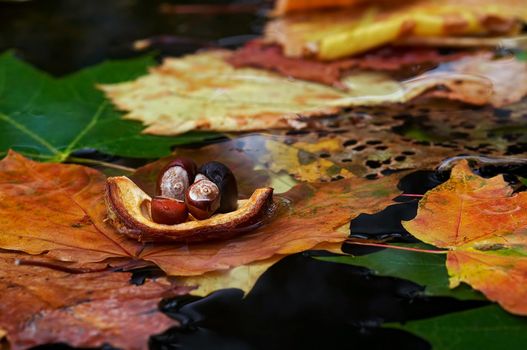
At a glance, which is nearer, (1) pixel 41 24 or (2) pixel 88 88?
(2) pixel 88 88

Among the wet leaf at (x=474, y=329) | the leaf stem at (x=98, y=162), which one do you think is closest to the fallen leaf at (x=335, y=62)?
the leaf stem at (x=98, y=162)

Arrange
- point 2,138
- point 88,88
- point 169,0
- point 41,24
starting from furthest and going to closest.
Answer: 1. point 169,0
2. point 41,24
3. point 88,88
4. point 2,138

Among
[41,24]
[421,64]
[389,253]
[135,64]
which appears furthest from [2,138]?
[41,24]

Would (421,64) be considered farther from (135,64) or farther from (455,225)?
(455,225)

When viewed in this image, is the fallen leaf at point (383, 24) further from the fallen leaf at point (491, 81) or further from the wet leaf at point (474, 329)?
the wet leaf at point (474, 329)

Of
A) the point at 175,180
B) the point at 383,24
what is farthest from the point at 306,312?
the point at 383,24

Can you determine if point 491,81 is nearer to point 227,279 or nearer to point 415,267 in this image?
point 415,267
